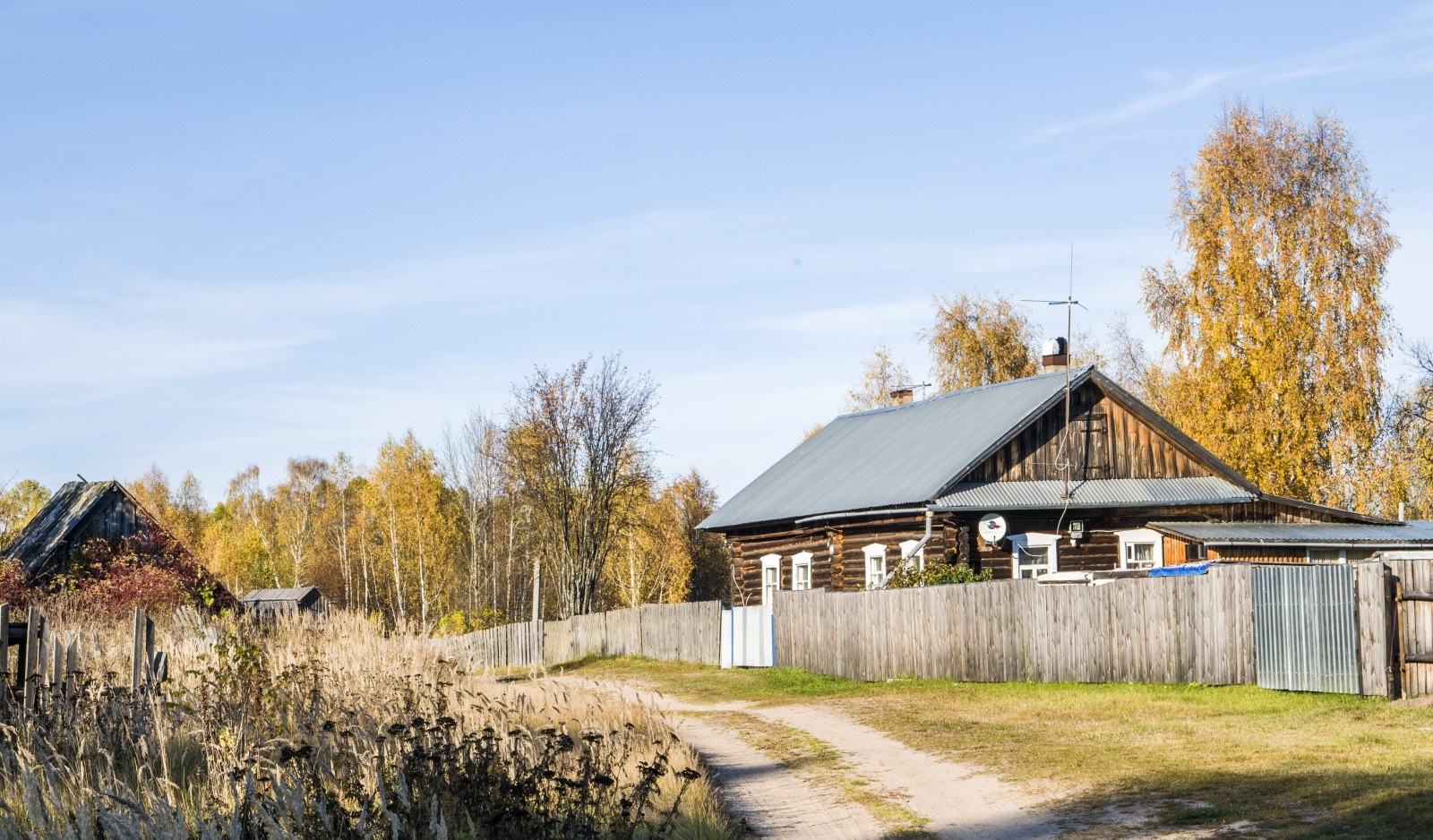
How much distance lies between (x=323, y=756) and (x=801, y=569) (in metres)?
26.6

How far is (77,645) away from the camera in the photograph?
50.8ft

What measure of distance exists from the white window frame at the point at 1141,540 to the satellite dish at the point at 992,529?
300cm

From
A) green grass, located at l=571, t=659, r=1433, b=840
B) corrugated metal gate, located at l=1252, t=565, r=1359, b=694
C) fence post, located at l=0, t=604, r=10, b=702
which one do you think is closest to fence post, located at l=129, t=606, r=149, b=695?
fence post, located at l=0, t=604, r=10, b=702

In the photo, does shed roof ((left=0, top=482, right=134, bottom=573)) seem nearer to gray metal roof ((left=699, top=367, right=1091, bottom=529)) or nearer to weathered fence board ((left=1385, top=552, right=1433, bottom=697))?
gray metal roof ((left=699, top=367, right=1091, bottom=529))

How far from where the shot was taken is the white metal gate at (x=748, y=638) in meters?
30.0

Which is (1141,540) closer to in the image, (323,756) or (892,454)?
(892,454)

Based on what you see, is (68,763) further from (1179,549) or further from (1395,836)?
(1179,549)

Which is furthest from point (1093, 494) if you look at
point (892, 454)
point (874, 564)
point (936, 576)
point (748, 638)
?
point (748, 638)

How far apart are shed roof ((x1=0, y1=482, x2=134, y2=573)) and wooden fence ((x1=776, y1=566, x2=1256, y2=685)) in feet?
58.7

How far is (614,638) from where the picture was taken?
3741 centimetres

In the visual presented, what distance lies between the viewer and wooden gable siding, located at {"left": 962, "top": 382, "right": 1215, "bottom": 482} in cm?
3197

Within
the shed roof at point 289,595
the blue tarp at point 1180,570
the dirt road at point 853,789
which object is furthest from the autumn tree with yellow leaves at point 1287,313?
the shed roof at point 289,595

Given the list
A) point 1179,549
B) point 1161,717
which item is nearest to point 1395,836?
point 1161,717

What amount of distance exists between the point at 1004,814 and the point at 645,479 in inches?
1526
